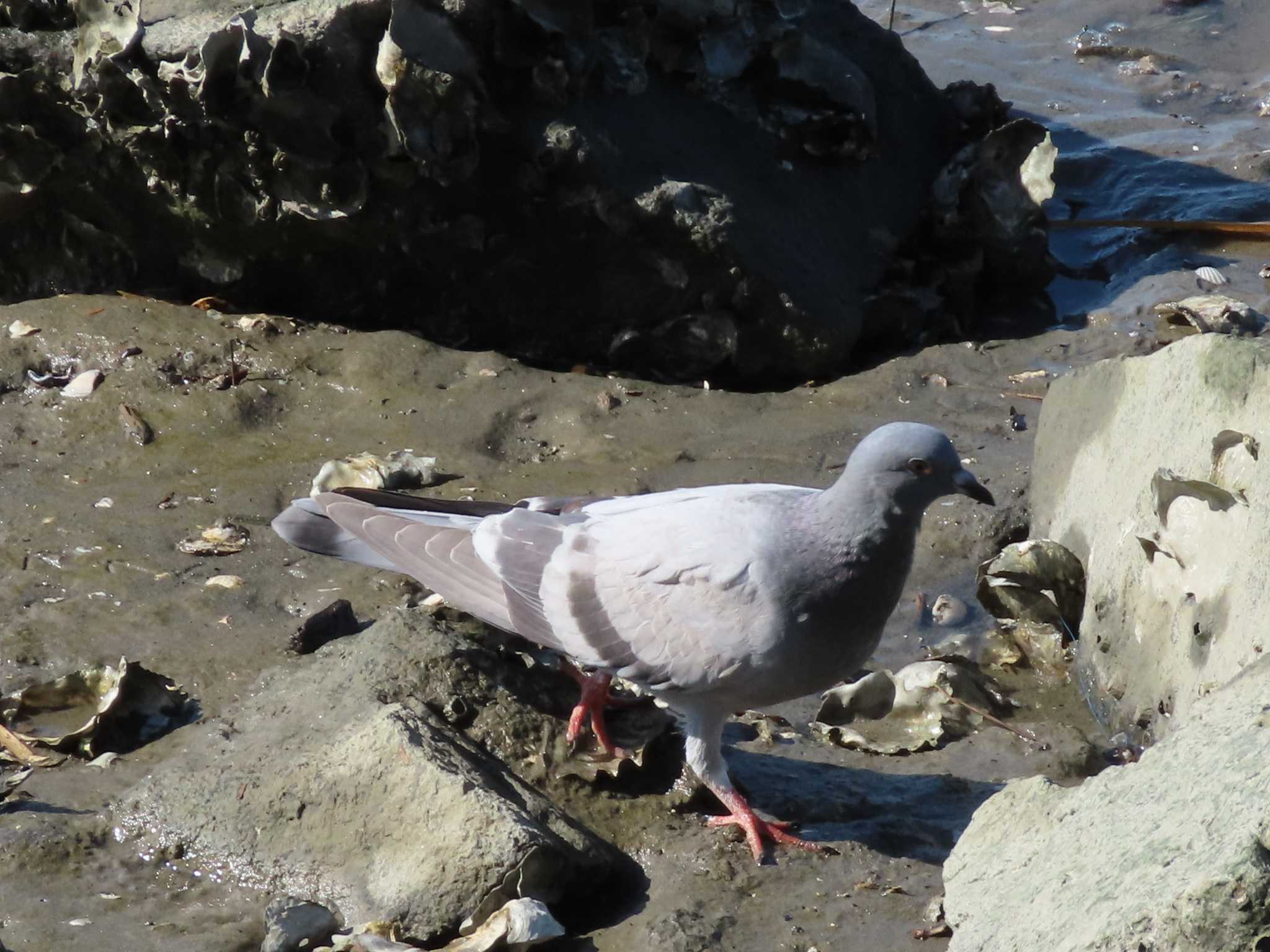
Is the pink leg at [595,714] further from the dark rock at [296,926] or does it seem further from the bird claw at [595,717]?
the dark rock at [296,926]

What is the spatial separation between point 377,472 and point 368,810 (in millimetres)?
2024

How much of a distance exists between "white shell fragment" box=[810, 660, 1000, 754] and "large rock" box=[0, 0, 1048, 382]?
2250 millimetres

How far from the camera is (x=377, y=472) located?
17.7 feet

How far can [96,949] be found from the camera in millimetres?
3396

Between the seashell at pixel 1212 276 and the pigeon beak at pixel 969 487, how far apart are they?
11.7 feet

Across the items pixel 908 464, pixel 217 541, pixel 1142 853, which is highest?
pixel 908 464

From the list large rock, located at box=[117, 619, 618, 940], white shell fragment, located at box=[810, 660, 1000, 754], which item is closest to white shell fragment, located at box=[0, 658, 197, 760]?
large rock, located at box=[117, 619, 618, 940]

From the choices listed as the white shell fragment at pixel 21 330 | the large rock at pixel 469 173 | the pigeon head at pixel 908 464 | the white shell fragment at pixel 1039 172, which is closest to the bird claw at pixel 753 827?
the pigeon head at pixel 908 464

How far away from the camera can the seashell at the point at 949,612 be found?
493cm

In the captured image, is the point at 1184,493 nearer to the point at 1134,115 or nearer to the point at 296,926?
the point at 296,926

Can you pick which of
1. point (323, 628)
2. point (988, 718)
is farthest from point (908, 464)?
point (323, 628)

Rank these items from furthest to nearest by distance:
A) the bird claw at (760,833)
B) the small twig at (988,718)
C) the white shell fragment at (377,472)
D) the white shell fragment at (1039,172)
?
the white shell fragment at (1039,172), the white shell fragment at (377,472), the small twig at (988,718), the bird claw at (760,833)

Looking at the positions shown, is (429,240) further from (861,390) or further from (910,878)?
(910,878)

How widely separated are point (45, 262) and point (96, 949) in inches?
165
